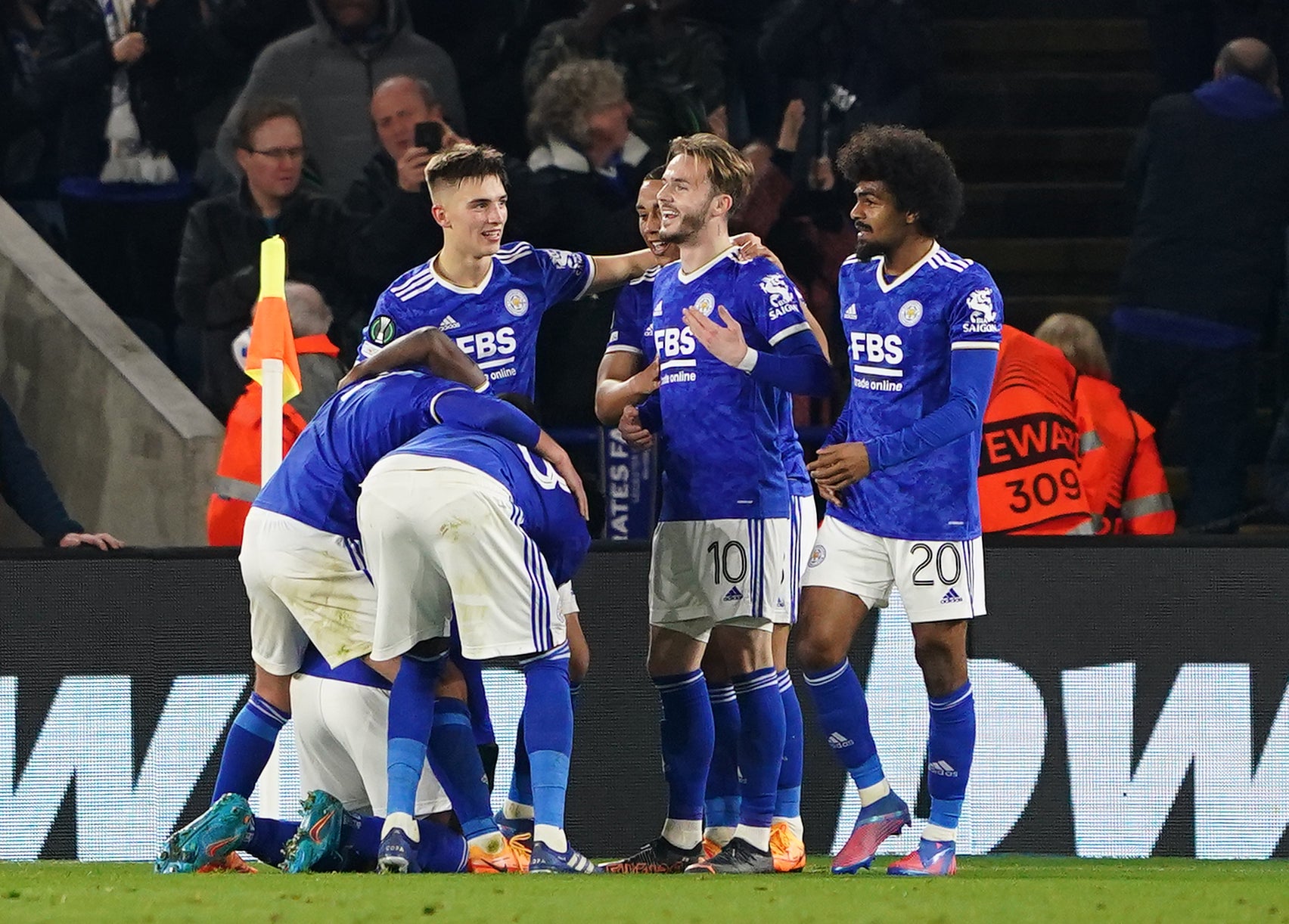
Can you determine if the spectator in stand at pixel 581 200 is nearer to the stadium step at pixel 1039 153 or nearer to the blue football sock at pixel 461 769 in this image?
the stadium step at pixel 1039 153

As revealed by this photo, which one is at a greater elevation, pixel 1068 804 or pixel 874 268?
pixel 874 268

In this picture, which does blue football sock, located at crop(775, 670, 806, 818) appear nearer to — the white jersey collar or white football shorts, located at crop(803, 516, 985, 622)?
white football shorts, located at crop(803, 516, 985, 622)

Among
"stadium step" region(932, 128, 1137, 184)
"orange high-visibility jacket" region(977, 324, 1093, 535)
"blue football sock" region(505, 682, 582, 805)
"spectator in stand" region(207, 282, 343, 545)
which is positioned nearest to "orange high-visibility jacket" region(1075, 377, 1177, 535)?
"orange high-visibility jacket" region(977, 324, 1093, 535)

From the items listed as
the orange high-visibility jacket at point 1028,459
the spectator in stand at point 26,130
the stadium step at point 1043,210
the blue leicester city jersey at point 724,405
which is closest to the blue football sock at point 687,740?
the blue leicester city jersey at point 724,405

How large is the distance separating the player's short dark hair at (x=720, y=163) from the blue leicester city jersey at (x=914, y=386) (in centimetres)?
44

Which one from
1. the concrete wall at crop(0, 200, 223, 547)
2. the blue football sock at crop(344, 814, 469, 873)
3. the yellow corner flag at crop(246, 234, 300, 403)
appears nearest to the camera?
the blue football sock at crop(344, 814, 469, 873)

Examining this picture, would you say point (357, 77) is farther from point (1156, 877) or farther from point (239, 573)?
point (1156, 877)

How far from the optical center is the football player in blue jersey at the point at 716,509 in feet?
19.1

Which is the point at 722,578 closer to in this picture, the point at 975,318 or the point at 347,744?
the point at 975,318

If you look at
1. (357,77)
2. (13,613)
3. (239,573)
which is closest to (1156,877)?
(239,573)

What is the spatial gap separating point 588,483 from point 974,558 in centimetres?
108

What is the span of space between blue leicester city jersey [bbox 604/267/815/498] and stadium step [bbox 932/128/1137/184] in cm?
425

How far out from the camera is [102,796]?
6.77 m

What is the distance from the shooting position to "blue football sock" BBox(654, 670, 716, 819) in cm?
584
